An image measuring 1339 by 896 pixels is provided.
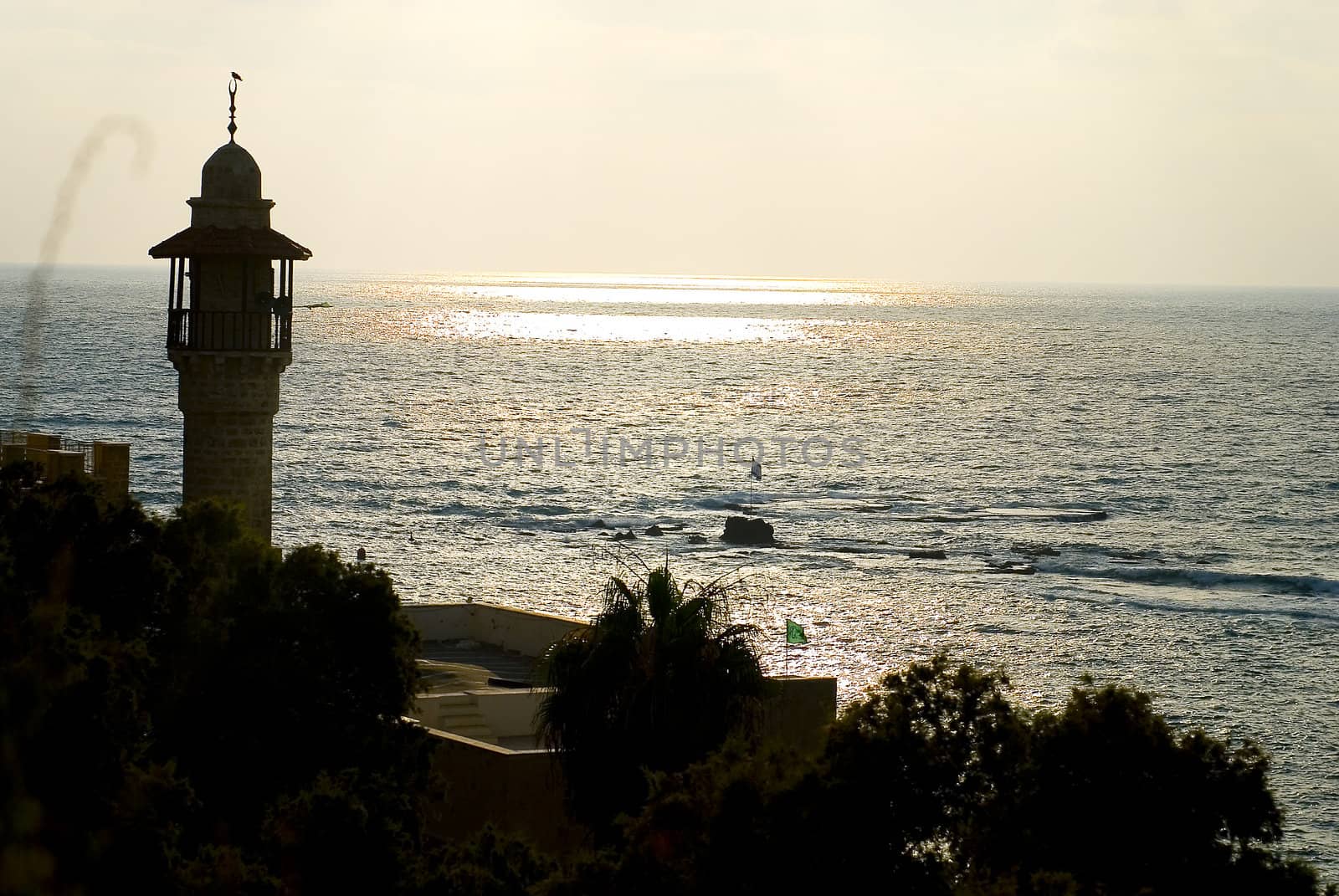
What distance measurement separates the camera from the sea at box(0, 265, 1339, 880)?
5441 cm

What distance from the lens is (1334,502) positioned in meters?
87.1

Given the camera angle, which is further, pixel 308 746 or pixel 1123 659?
pixel 1123 659

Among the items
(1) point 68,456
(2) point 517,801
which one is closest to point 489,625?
(1) point 68,456

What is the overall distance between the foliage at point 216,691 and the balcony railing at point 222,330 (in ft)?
21.2

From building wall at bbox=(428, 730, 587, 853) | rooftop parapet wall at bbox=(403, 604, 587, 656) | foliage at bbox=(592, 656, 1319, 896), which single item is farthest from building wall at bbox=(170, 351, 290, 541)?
foliage at bbox=(592, 656, 1319, 896)

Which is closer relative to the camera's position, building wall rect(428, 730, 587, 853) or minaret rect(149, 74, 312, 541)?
building wall rect(428, 730, 587, 853)

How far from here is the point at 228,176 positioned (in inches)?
1182

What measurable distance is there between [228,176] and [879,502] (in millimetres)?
61588

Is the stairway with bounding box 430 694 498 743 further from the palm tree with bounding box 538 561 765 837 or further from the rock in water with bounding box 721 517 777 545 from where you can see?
the rock in water with bounding box 721 517 777 545

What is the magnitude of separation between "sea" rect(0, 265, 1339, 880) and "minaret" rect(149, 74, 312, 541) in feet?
27.6

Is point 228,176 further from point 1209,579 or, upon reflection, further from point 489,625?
point 1209,579

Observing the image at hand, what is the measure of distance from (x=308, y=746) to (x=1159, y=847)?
399 inches

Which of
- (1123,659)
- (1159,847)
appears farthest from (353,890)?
(1123,659)

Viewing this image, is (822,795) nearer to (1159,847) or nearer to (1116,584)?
(1159,847)
